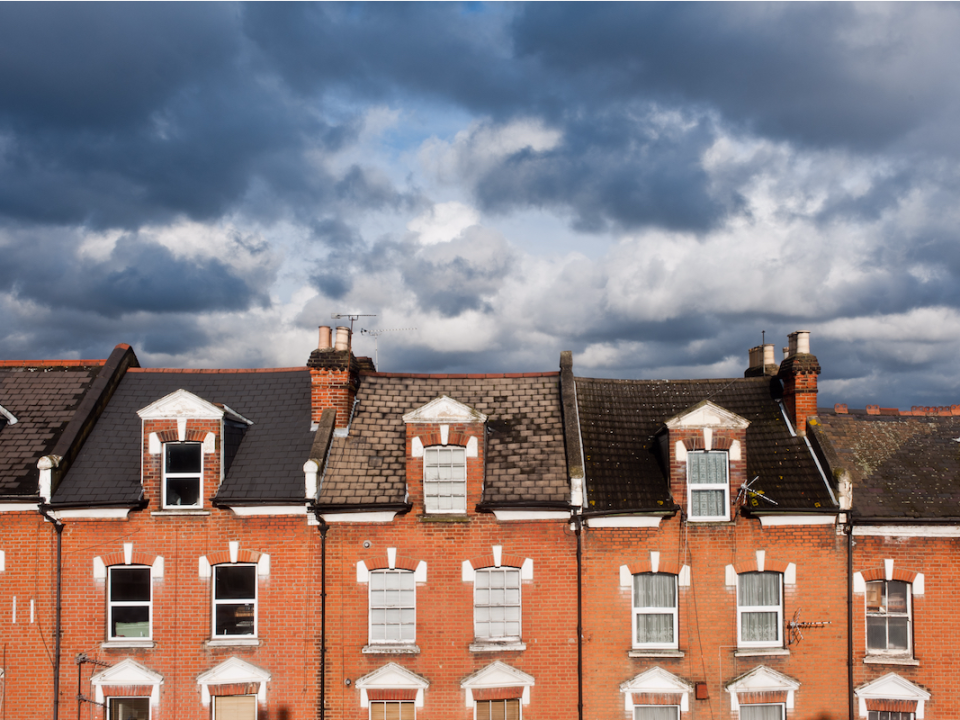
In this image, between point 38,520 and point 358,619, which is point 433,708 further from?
point 38,520

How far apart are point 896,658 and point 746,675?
163 inches

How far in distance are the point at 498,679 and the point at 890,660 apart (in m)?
10.6

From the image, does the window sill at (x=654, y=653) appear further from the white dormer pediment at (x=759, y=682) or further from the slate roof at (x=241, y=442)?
the slate roof at (x=241, y=442)

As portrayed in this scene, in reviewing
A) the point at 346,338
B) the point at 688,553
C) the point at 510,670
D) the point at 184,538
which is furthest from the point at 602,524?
the point at 184,538

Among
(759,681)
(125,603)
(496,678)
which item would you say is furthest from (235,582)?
(759,681)

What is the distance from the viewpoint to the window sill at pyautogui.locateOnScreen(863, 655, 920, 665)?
58.9 ft

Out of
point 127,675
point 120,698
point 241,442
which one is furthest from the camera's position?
point 241,442

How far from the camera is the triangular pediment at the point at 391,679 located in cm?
1773

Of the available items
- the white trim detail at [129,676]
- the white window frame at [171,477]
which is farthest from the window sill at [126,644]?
the white window frame at [171,477]

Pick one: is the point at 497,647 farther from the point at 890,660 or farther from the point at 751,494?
the point at 890,660

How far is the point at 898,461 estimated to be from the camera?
66.6 ft

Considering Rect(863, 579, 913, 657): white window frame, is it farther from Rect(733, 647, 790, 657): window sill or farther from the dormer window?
the dormer window

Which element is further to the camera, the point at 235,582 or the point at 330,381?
the point at 330,381

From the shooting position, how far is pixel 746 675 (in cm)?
1788
